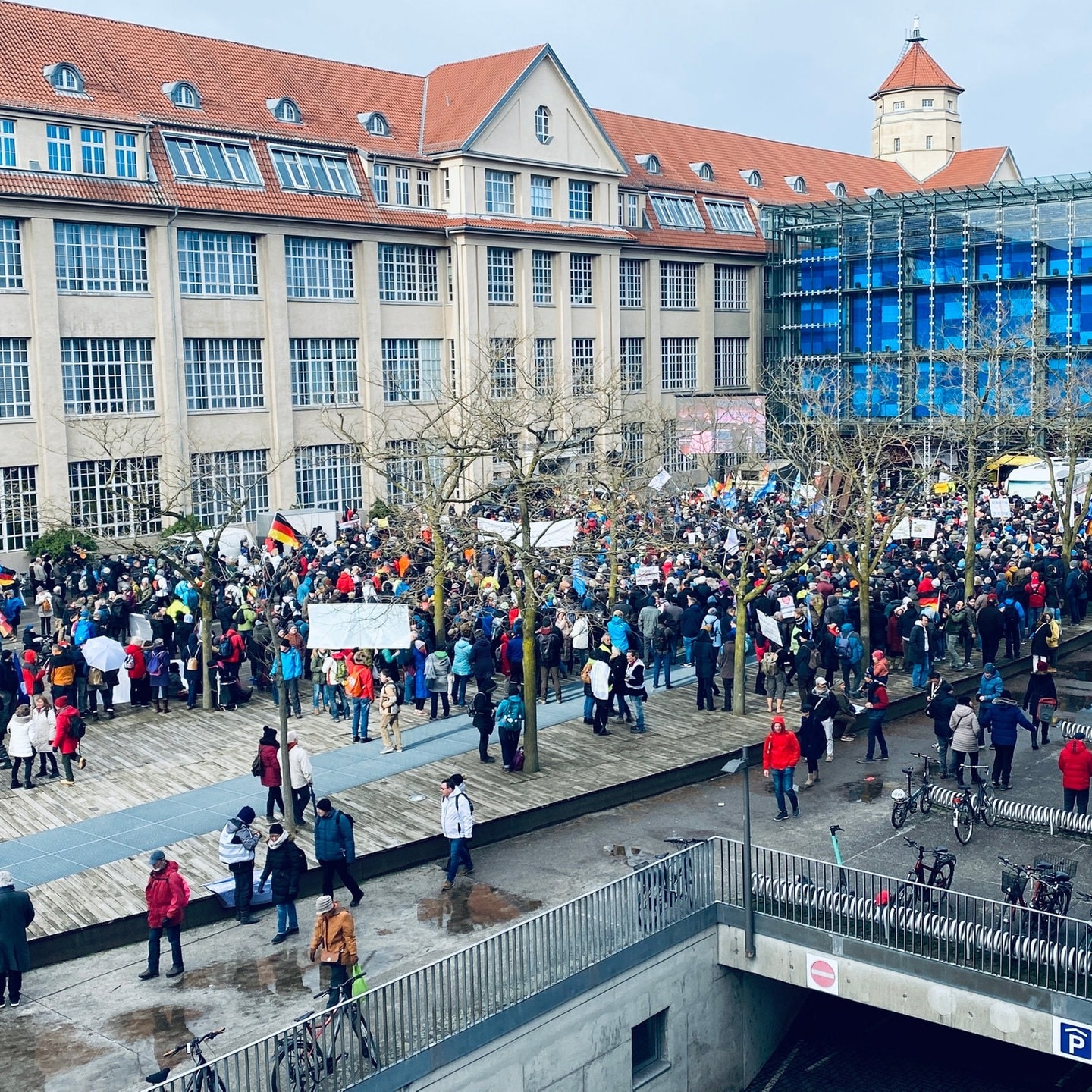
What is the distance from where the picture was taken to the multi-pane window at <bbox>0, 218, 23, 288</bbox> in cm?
4266

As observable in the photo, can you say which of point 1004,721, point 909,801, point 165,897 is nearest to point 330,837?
point 165,897

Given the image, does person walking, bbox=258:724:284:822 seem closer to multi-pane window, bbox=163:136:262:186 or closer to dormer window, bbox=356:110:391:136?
multi-pane window, bbox=163:136:262:186

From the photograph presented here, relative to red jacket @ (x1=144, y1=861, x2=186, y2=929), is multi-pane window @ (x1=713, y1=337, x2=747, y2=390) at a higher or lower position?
higher

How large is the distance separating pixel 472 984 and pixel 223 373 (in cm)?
3697

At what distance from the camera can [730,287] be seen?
6988 centimetres

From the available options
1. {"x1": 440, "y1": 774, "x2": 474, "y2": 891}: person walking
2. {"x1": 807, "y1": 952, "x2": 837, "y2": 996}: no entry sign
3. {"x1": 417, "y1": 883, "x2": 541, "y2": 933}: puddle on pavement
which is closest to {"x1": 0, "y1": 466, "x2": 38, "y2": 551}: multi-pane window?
{"x1": 440, "y1": 774, "x2": 474, "y2": 891}: person walking

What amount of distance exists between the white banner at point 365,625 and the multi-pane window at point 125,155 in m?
26.2

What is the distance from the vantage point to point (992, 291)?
Result: 62219 mm

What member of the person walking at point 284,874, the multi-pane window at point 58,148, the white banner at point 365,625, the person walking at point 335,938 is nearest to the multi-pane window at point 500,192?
the multi-pane window at point 58,148

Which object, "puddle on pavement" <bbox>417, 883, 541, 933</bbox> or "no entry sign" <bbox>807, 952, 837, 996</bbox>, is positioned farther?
"puddle on pavement" <bbox>417, 883, 541, 933</bbox>

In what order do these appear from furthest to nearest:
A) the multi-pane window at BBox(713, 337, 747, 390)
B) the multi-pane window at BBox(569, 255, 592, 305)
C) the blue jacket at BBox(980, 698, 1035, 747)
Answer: the multi-pane window at BBox(713, 337, 747, 390) → the multi-pane window at BBox(569, 255, 592, 305) → the blue jacket at BBox(980, 698, 1035, 747)

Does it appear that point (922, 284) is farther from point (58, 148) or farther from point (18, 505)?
point (18, 505)

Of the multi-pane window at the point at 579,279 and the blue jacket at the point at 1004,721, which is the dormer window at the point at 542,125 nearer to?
the multi-pane window at the point at 579,279

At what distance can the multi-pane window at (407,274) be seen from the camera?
5434 centimetres
